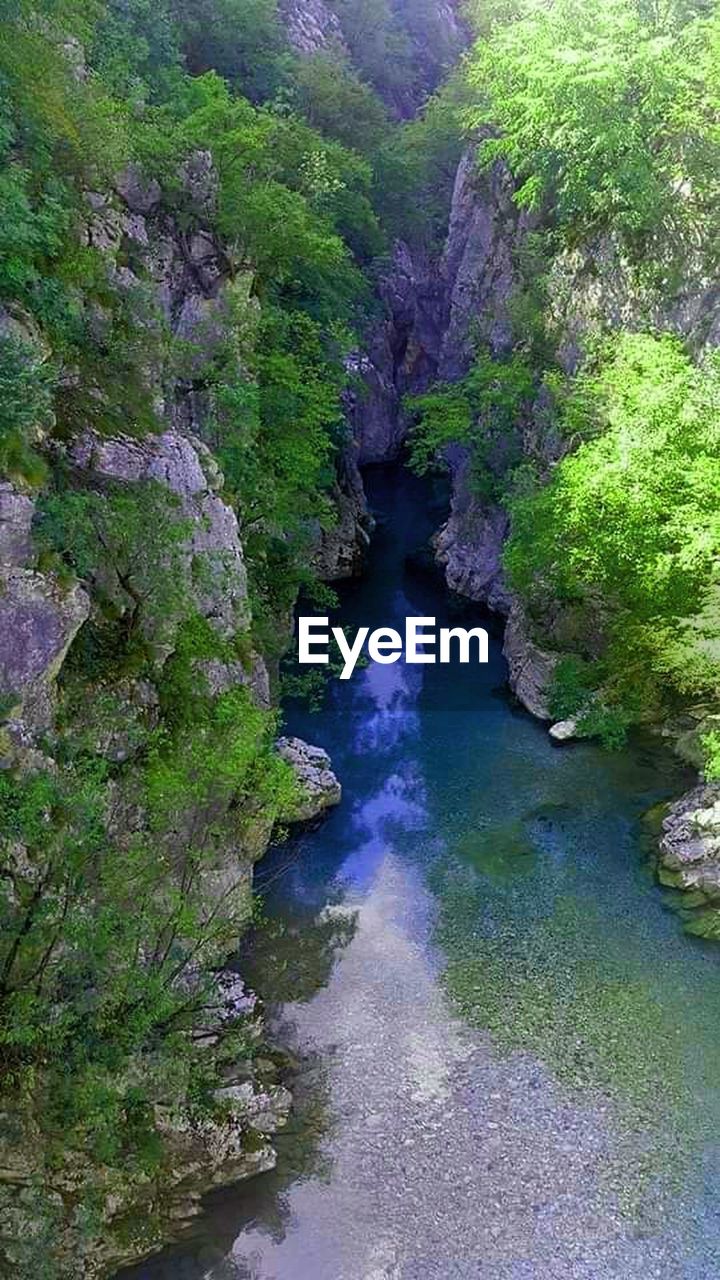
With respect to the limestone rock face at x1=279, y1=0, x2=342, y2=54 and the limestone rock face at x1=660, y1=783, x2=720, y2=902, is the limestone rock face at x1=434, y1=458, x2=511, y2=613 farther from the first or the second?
the limestone rock face at x1=279, y1=0, x2=342, y2=54

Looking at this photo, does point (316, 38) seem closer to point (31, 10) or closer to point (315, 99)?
point (315, 99)

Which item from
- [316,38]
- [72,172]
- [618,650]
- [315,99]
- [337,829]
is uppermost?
[316,38]

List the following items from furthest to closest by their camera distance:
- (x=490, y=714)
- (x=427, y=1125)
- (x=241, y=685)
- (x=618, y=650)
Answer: (x=490, y=714)
(x=618, y=650)
(x=241, y=685)
(x=427, y=1125)

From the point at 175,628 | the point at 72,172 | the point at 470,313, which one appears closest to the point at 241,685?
the point at 175,628

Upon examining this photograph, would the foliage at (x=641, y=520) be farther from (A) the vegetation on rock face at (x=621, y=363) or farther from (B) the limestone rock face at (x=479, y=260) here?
(B) the limestone rock face at (x=479, y=260)

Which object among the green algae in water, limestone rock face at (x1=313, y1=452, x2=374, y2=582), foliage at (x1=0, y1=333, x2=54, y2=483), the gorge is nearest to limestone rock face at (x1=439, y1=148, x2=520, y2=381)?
the gorge

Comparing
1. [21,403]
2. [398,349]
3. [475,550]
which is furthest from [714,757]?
[398,349]
